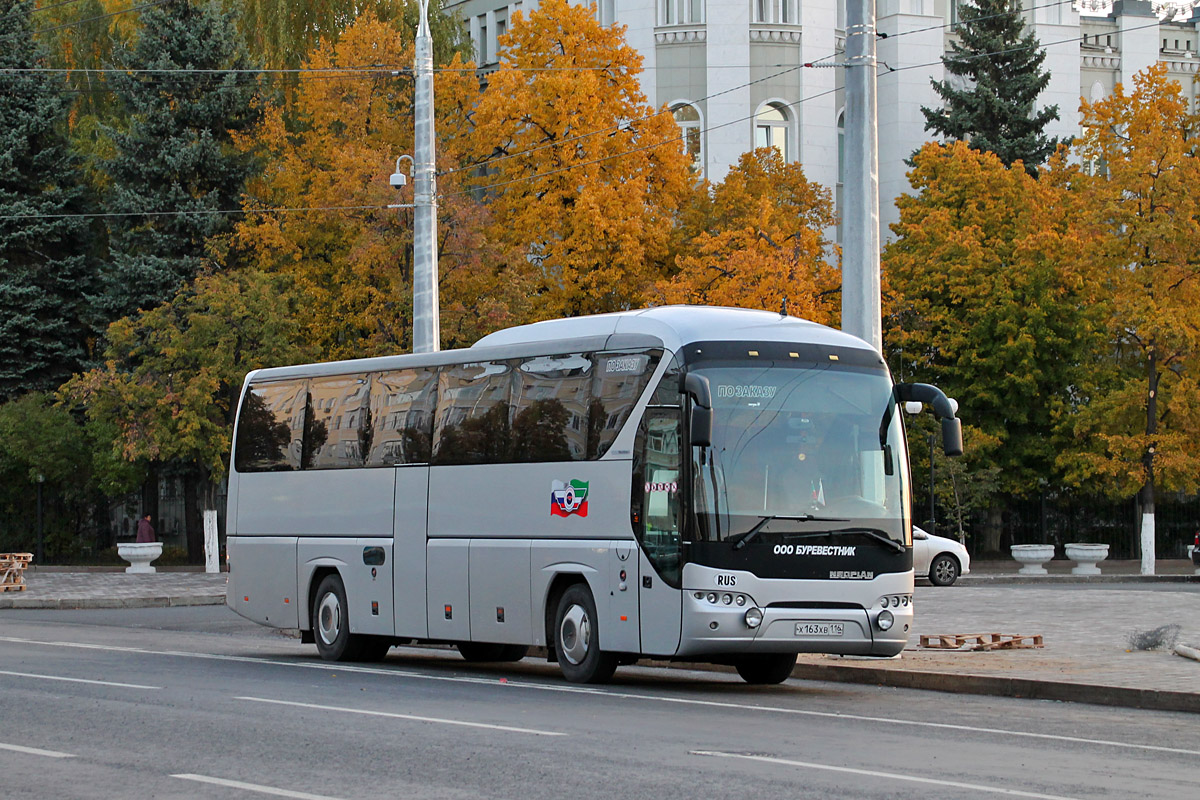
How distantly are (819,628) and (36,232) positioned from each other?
43313 millimetres

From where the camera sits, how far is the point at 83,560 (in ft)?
186

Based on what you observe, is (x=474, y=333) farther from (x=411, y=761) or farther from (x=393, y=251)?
(x=411, y=761)

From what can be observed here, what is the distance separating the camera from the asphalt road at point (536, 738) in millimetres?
9883

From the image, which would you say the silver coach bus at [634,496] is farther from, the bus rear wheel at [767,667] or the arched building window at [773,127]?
the arched building window at [773,127]

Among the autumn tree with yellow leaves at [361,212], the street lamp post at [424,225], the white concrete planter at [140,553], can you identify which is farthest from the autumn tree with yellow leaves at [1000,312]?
the street lamp post at [424,225]

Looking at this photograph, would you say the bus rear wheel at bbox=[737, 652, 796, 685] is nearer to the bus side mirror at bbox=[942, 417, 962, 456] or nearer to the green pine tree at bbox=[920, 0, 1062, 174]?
the bus side mirror at bbox=[942, 417, 962, 456]

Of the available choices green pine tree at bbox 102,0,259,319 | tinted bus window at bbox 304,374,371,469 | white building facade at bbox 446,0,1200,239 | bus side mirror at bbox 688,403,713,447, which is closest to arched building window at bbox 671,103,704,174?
white building facade at bbox 446,0,1200,239

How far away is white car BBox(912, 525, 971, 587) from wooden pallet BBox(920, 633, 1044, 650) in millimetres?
17847

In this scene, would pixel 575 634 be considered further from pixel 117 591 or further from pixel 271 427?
pixel 117 591

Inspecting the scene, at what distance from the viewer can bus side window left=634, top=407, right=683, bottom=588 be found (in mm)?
16344

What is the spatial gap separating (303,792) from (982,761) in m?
4.38

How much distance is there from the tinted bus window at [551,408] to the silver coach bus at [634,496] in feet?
0.07

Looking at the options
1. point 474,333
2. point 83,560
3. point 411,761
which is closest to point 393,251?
point 474,333

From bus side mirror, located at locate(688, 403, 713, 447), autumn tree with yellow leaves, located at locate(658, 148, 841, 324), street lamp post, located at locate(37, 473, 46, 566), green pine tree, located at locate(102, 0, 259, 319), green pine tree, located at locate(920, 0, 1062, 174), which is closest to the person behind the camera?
bus side mirror, located at locate(688, 403, 713, 447)
